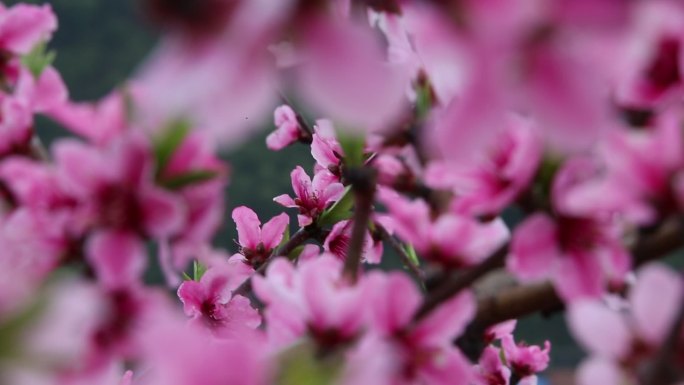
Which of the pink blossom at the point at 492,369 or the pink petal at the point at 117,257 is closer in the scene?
the pink petal at the point at 117,257

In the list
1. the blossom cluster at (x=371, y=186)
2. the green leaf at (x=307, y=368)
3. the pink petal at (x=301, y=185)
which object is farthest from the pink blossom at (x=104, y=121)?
the pink petal at (x=301, y=185)

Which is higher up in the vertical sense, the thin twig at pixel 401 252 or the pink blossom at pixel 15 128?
the pink blossom at pixel 15 128

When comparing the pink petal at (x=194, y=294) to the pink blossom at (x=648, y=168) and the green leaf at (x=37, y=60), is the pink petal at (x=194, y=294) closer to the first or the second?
the green leaf at (x=37, y=60)

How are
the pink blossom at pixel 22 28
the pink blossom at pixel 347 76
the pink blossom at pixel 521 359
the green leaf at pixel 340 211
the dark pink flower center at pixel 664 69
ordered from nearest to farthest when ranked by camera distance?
1. the pink blossom at pixel 347 76
2. the dark pink flower center at pixel 664 69
3. the pink blossom at pixel 22 28
4. the green leaf at pixel 340 211
5. the pink blossom at pixel 521 359

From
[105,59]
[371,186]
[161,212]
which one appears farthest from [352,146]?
[105,59]

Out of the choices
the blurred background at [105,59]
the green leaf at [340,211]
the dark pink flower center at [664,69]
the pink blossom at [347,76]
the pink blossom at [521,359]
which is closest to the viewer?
the pink blossom at [347,76]

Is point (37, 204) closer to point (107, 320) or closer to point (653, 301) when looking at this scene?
point (107, 320)

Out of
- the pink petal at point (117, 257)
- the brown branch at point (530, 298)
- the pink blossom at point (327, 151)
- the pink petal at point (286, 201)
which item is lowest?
the pink petal at point (286, 201)
